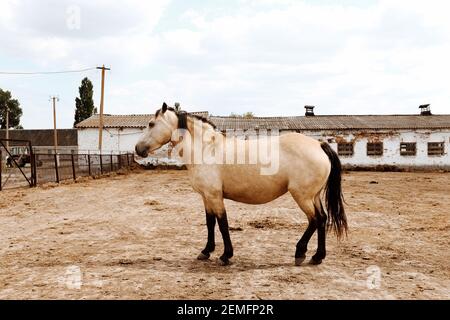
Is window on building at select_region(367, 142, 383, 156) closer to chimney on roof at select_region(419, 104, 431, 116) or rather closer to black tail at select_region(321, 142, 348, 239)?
chimney on roof at select_region(419, 104, 431, 116)

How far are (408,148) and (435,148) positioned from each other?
78.1 inches

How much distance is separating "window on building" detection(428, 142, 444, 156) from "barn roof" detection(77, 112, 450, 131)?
4.31 feet

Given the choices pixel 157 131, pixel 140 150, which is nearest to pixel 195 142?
pixel 157 131

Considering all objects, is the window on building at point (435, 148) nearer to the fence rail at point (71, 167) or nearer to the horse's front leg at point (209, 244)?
the fence rail at point (71, 167)

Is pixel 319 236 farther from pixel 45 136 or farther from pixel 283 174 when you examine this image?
pixel 45 136

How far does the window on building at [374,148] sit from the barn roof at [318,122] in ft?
4.12

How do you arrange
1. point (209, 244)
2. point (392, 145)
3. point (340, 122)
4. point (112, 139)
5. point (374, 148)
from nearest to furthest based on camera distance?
point (209, 244) → point (392, 145) → point (374, 148) → point (340, 122) → point (112, 139)

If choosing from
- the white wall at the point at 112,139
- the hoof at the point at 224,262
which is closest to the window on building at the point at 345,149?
the white wall at the point at 112,139

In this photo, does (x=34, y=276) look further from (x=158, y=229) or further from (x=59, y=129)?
(x=59, y=129)

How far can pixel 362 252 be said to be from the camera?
4984 mm

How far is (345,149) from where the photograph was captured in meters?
Result: 27.0

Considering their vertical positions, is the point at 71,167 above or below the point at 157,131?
below

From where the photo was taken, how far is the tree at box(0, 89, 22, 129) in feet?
218
